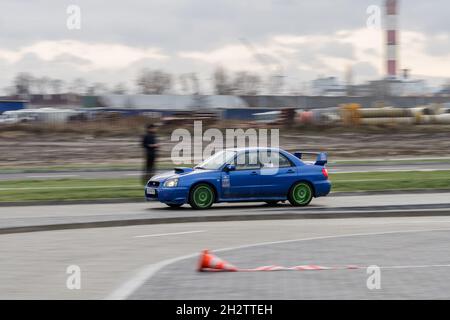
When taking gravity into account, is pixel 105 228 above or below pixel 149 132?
below

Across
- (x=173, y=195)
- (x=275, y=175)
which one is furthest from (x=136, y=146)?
(x=173, y=195)

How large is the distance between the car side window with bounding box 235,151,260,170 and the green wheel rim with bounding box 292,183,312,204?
1039 millimetres

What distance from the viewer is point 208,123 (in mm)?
63438

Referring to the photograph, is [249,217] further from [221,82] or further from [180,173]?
[221,82]

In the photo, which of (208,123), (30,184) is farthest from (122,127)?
(30,184)

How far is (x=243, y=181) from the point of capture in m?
19.8

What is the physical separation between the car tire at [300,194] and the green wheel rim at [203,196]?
1886 millimetres

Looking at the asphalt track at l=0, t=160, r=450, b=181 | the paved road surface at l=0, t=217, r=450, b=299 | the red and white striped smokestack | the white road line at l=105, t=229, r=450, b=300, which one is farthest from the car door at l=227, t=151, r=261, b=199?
the red and white striped smokestack

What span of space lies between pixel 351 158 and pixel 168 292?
35.6 m

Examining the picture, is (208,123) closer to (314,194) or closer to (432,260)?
(314,194)

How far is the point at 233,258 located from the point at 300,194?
858 cm

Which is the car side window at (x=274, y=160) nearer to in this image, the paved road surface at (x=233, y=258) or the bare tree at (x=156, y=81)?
the paved road surface at (x=233, y=258)

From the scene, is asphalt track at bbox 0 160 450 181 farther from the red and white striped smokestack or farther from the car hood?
the red and white striped smokestack

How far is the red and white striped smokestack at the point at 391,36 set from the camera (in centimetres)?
10806
